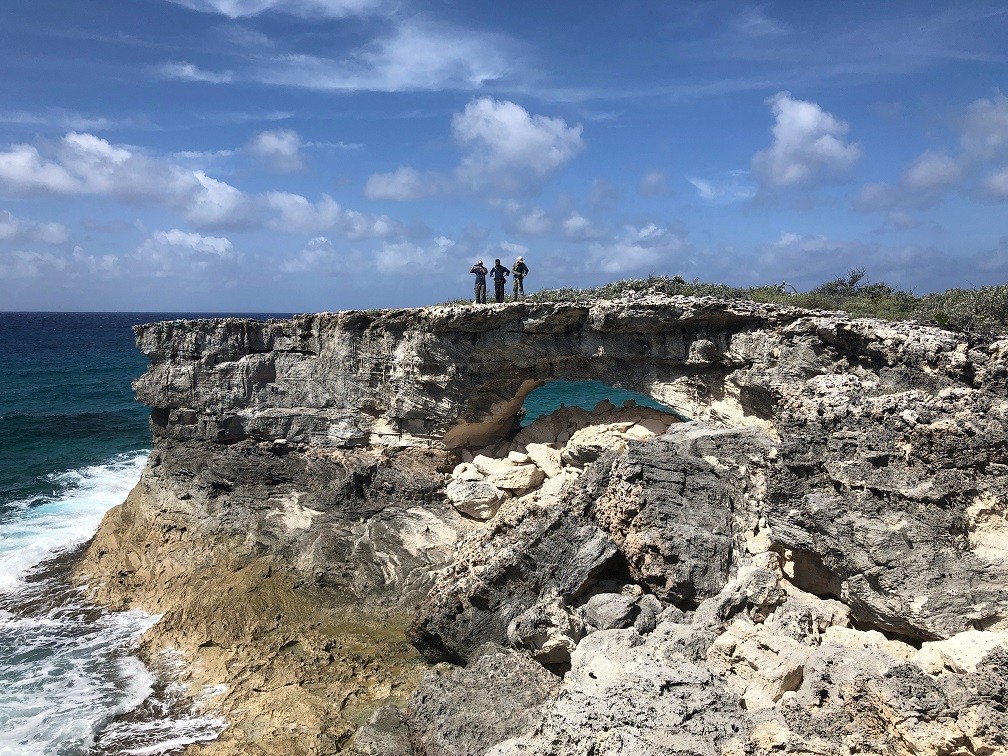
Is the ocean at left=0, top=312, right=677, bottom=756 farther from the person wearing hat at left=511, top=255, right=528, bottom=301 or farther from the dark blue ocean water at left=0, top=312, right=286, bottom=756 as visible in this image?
the person wearing hat at left=511, top=255, right=528, bottom=301

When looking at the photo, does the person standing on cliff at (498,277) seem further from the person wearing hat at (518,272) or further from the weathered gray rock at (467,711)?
the weathered gray rock at (467,711)

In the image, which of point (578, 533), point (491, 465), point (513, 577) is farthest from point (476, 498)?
point (578, 533)

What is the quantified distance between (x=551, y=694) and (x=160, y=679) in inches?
352

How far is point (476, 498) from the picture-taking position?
18.1m

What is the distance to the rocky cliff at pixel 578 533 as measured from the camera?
883 centimetres

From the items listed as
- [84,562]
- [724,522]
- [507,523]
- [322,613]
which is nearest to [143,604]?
[84,562]

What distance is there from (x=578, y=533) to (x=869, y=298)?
1197 centimetres

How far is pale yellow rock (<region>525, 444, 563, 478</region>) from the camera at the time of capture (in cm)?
1831

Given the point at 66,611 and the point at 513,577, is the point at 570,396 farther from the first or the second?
the point at 66,611

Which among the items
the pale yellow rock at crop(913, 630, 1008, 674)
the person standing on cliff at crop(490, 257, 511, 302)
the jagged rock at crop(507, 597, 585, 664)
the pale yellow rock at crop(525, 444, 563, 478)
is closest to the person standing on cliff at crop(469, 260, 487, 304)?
the person standing on cliff at crop(490, 257, 511, 302)

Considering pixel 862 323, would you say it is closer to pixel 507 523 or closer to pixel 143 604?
pixel 507 523

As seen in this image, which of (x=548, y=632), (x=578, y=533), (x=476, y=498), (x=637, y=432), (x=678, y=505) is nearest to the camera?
(x=548, y=632)

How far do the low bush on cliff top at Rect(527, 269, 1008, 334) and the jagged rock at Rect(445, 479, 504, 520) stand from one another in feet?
19.2

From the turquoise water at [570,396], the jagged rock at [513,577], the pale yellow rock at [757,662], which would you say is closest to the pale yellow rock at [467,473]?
the jagged rock at [513,577]
